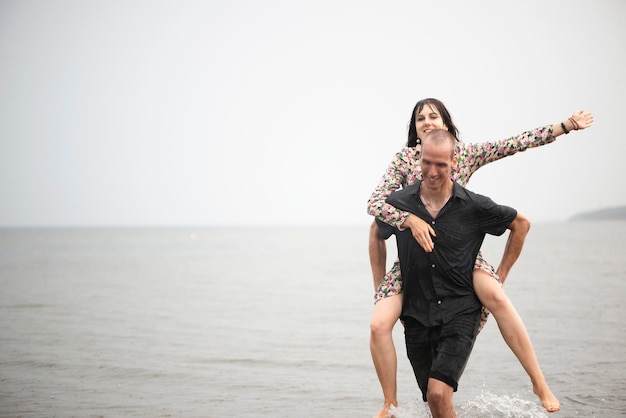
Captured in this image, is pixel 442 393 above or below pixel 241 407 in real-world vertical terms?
above

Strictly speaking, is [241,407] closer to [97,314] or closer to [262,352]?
[262,352]

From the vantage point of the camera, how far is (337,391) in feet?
29.3

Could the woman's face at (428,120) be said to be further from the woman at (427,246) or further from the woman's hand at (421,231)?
the woman's hand at (421,231)

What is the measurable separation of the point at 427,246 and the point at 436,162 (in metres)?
0.57

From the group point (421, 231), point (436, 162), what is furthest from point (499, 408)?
point (436, 162)

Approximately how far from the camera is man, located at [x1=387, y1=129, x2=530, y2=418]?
5008 mm


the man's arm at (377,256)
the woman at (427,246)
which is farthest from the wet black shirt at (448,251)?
the man's arm at (377,256)

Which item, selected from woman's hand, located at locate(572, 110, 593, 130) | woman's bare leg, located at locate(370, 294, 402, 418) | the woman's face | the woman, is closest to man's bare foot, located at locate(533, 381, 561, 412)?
the woman

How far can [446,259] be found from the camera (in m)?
5.09

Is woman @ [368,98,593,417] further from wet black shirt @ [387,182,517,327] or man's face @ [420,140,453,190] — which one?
man's face @ [420,140,453,190]

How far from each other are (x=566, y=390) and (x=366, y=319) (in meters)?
8.09

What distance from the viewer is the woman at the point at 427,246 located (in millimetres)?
5145

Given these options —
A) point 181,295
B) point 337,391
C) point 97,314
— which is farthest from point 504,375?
point 181,295

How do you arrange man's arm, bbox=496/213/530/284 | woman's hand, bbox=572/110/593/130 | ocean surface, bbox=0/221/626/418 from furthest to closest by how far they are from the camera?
1. ocean surface, bbox=0/221/626/418
2. woman's hand, bbox=572/110/593/130
3. man's arm, bbox=496/213/530/284
